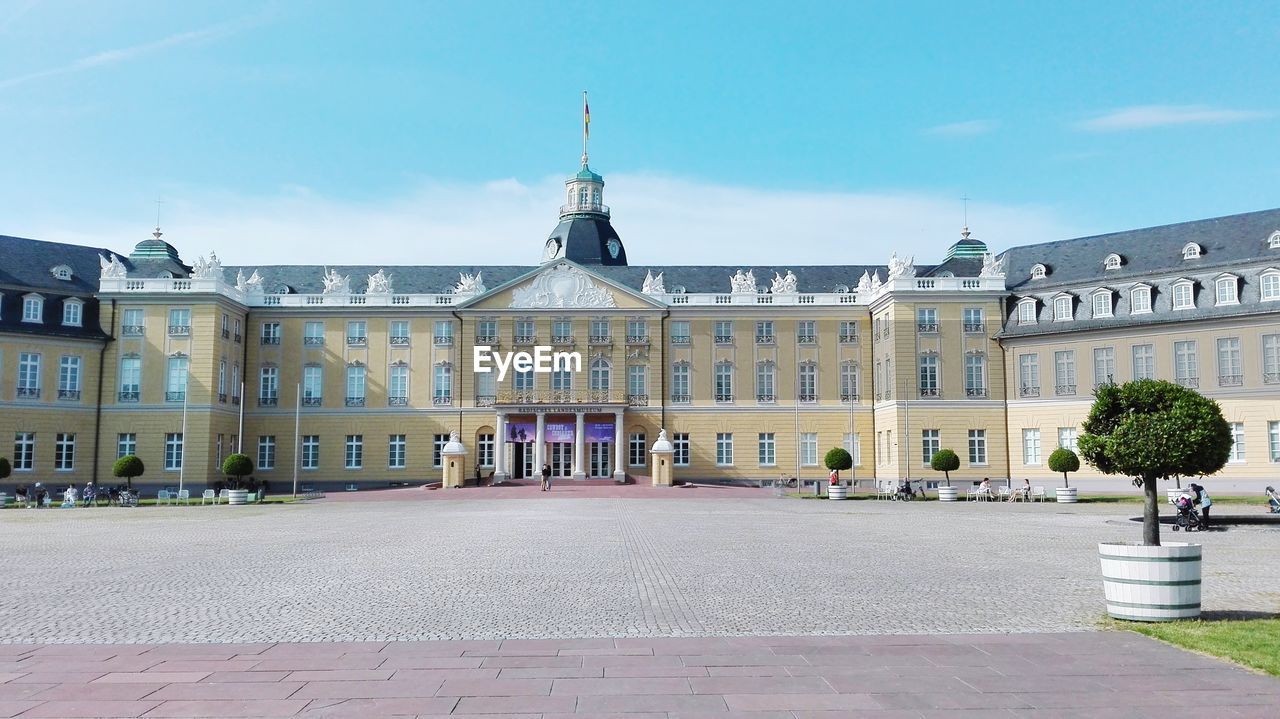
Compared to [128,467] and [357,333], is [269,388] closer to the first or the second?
[357,333]

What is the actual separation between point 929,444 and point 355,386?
34.7m

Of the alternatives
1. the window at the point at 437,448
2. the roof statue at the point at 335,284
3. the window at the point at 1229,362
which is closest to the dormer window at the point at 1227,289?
the window at the point at 1229,362

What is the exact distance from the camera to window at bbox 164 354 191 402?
200 feet

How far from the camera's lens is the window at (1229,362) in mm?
51750

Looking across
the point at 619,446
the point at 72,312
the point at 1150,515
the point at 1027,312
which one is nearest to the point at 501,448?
the point at 619,446

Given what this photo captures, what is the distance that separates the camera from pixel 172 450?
198 feet

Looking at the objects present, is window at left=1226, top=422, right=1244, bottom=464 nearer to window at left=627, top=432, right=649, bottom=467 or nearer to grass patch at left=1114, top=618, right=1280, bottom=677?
window at left=627, top=432, right=649, bottom=467

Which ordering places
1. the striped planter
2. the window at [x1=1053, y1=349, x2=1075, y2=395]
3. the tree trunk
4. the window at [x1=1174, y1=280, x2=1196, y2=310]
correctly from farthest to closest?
the window at [x1=1053, y1=349, x2=1075, y2=395], the window at [x1=1174, y1=280, x2=1196, y2=310], the tree trunk, the striped planter

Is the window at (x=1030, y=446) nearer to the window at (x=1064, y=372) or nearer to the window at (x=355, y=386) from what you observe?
the window at (x=1064, y=372)

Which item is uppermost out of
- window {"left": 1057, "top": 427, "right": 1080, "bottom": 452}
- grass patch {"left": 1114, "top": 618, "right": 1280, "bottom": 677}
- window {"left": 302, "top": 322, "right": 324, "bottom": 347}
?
window {"left": 302, "top": 322, "right": 324, "bottom": 347}

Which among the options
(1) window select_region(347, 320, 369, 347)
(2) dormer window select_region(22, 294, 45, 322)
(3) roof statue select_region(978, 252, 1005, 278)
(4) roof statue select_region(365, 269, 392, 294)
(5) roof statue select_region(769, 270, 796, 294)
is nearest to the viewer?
(2) dormer window select_region(22, 294, 45, 322)

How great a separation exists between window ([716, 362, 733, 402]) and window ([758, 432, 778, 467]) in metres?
3.10

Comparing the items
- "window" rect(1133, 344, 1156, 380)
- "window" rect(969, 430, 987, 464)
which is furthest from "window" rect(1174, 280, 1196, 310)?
"window" rect(969, 430, 987, 464)

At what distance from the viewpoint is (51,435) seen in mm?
58844
